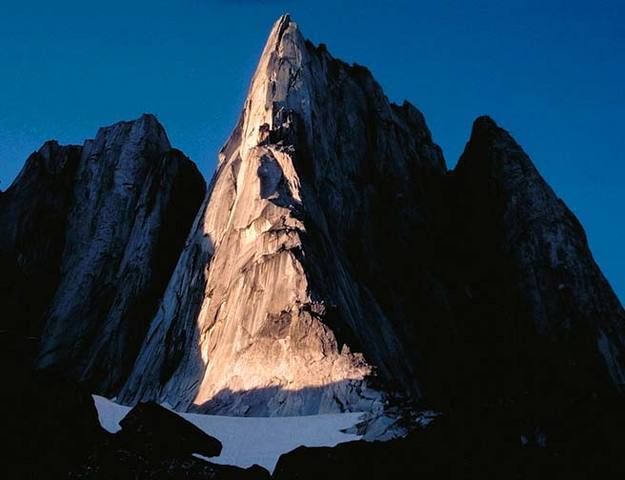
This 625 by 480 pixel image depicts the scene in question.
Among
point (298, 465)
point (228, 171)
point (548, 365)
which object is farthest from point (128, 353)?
point (298, 465)

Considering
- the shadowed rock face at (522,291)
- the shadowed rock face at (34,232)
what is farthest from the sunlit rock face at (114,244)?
the shadowed rock face at (522,291)

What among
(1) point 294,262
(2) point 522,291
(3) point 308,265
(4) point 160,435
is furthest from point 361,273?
(4) point 160,435

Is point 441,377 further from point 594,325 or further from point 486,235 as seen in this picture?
point 486,235

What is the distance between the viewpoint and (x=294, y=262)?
1427 inches

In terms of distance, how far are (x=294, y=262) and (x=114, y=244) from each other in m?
20.1

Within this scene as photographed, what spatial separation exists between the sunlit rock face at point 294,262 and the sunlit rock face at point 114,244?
5.65 metres

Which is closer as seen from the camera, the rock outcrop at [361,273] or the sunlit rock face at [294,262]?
the sunlit rock face at [294,262]

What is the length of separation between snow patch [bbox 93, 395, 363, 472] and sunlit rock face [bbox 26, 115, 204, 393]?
18.7 m

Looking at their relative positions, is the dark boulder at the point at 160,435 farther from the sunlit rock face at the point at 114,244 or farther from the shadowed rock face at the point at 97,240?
the sunlit rock face at the point at 114,244

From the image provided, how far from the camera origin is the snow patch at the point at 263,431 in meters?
24.0

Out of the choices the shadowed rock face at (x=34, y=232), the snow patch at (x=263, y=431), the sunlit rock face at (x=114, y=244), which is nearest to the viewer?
the snow patch at (x=263, y=431)

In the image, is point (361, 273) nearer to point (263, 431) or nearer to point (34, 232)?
point (34, 232)

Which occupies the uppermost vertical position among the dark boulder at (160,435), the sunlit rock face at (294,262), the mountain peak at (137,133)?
the mountain peak at (137,133)

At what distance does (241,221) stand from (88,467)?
23.8 metres
